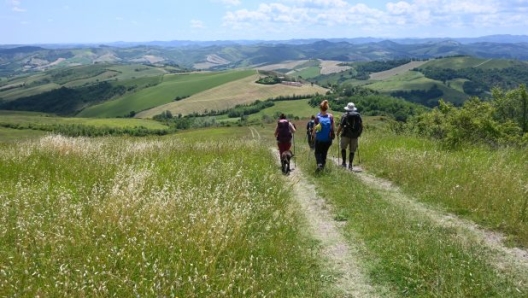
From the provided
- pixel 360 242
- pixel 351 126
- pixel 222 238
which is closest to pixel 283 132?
pixel 351 126

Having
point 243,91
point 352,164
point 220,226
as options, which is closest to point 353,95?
point 243,91

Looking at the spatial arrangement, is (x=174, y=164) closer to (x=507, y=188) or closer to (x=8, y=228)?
(x=8, y=228)

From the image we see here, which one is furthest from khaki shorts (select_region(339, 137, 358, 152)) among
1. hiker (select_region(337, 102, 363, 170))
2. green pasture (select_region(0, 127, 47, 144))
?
green pasture (select_region(0, 127, 47, 144))

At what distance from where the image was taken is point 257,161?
43.9 feet

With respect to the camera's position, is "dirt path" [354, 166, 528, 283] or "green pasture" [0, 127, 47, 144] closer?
"dirt path" [354, 166, 528, 283]

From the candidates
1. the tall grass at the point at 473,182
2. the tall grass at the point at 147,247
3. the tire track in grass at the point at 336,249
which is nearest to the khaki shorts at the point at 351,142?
the tall grass at the point at 473,182

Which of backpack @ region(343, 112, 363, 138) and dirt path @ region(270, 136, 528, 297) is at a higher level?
backpack @ region(343, 112, 363, 138)

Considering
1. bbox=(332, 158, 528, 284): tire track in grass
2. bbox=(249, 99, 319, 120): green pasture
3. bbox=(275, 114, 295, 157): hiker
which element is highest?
bbox=(275, 114, 295, 157): hiker

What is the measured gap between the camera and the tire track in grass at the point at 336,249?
18.0 ft

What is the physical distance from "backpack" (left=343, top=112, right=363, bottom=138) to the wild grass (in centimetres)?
510

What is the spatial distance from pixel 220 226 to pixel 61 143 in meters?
8.24

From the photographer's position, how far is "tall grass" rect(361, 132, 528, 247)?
773 centimetres

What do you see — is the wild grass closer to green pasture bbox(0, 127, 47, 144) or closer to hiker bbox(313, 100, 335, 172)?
hiker bbox(313, 100, 335, 172)

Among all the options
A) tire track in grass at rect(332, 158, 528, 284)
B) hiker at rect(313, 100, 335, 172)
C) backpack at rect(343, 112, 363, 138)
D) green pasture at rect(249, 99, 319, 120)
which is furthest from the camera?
green pasture at rect(249, 99, 319, 120)
